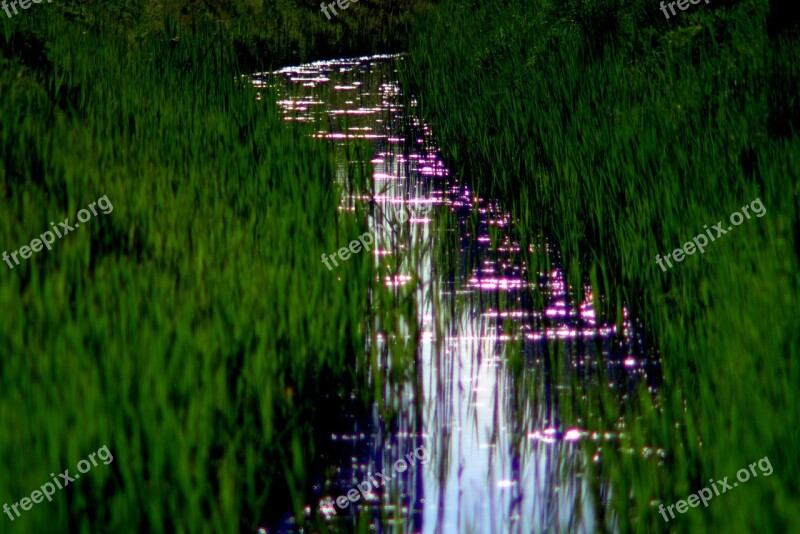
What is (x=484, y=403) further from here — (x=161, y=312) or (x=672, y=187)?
(x=672, y=187)

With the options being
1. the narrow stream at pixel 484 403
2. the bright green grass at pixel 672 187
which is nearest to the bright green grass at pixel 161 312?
the narrow stream at pixel 484 403

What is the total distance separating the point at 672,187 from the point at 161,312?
2.98 meters

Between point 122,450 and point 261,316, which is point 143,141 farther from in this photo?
point 122,450

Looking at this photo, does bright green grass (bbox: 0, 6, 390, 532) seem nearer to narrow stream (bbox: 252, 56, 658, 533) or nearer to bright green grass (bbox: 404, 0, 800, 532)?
narrow stream (bbox: 252, 56, 658, 533)

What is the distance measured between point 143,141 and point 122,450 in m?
3.65

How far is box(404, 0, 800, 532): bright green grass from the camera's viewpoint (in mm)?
2816

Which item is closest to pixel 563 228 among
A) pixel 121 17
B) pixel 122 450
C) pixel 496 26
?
pixel 122 450

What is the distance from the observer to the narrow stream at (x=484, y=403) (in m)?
3.09

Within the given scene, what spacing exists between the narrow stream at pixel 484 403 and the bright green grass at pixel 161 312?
0.25m

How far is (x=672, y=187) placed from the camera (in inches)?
199

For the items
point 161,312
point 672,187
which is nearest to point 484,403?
point 161,312

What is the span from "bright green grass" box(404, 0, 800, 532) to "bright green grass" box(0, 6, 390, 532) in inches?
45.7

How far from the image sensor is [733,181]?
5.12 meters

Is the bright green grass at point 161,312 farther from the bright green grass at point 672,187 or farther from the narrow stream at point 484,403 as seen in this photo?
the bright green grass at point 672,187
